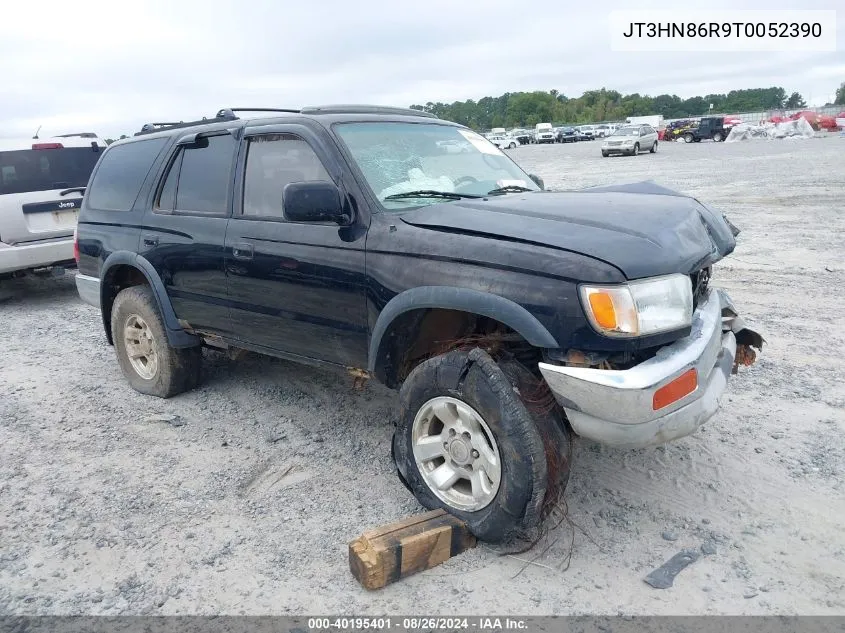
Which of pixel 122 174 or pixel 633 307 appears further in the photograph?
pixel 122 174

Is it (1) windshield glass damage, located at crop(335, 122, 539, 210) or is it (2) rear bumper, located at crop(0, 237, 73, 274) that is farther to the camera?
(2) rear bumper, located at crop(0, 237, 73, 274)

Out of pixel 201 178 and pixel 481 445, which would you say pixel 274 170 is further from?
pixel 481 445

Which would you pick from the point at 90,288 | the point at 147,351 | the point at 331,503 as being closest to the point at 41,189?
the point at 90,288

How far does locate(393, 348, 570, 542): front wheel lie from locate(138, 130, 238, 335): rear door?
172cm

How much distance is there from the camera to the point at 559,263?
2.78m

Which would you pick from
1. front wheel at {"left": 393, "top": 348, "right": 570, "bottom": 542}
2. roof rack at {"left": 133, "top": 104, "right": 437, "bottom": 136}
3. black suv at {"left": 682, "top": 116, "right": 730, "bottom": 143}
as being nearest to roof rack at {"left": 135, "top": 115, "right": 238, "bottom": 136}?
roof rack at {"left": 133, "top": 104, "right": 437, "bottom": 136}

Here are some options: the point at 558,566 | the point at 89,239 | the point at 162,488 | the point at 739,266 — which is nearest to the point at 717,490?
the point at 558,566

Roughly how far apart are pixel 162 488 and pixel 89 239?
255cm

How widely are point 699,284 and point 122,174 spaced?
13.8ft

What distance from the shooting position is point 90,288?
218 inches

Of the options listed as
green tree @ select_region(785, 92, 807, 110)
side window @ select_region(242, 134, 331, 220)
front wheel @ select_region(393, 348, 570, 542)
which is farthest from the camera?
green tree @ select_region(785, 92, 807, 110)

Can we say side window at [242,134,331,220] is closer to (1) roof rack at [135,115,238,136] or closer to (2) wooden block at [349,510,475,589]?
(1) roof rack at [135,115,238,136]

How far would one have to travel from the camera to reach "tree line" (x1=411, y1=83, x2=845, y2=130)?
104m

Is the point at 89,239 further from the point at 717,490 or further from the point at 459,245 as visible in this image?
the point at 717,490
